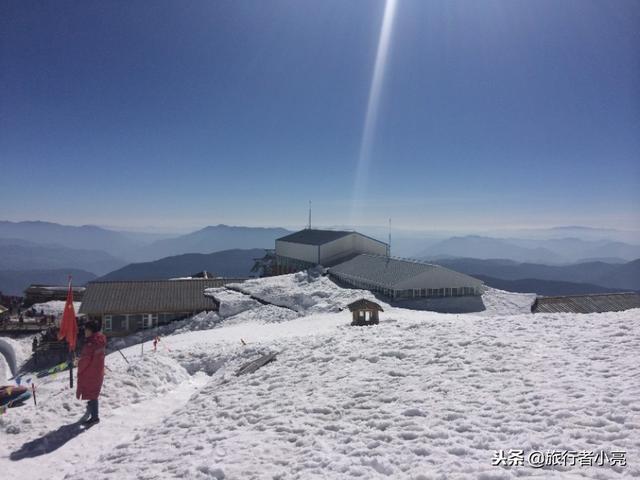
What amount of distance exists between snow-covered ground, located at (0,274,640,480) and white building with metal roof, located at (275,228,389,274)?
3922cm

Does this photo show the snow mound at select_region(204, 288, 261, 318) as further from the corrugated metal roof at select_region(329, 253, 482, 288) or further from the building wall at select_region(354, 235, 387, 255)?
the building wall at select_region(354, 235, 387, 255)

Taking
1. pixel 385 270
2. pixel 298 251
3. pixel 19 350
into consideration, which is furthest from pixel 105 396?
pixel 298 251

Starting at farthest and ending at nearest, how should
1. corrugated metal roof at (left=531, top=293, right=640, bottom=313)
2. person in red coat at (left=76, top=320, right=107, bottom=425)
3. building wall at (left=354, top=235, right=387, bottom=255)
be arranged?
building wall at (left=354, top=235, right=387, bottom=255) → corrugated metal roof at (left=531, top=293, right=640, bottom=313) → person in red coat at (left=76, top=320, right=107, bottom=425)

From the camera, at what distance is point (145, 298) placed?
36.0 m

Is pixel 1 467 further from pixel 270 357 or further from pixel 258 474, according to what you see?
pixel 270 357

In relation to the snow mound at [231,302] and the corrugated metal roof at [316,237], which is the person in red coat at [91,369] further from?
the corrugated metal roof at [316,237]

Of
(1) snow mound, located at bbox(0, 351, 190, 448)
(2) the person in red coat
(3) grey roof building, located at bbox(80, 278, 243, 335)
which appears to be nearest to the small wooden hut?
(1) snow mound, located at bbox(0, 351, 190, 448)

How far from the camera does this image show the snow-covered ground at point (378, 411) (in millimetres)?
5992

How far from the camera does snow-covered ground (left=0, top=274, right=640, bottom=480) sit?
5992 mm

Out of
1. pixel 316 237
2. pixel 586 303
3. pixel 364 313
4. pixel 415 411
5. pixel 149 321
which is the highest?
pixel 316 237

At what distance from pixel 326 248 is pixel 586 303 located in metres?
30.1

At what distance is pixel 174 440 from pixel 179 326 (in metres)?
27.0

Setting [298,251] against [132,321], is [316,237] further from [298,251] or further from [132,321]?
[132,321]

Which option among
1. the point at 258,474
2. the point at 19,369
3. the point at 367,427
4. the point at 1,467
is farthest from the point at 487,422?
the point at 19,369
